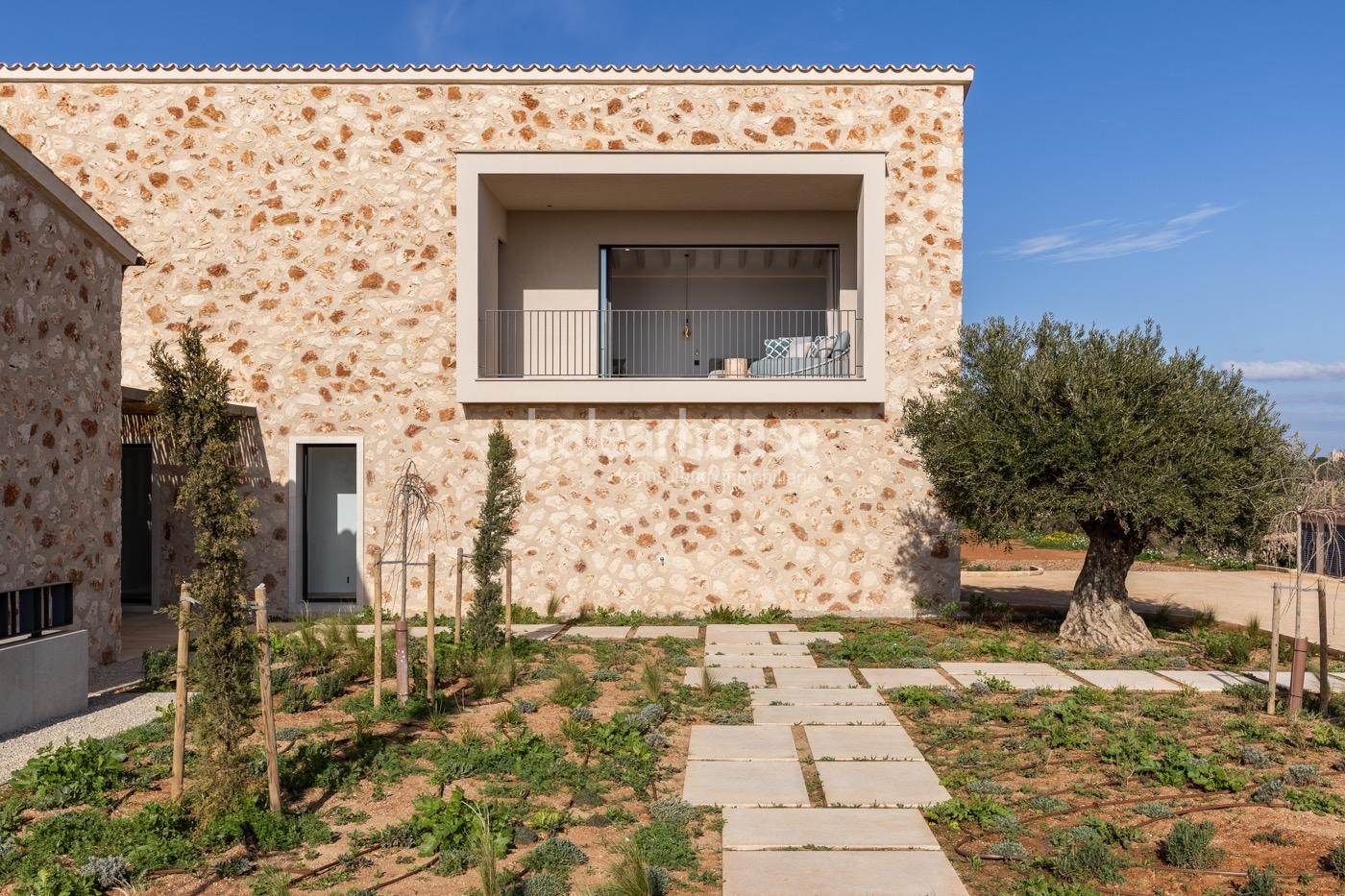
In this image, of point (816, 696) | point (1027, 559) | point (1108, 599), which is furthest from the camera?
point (1027, 559)

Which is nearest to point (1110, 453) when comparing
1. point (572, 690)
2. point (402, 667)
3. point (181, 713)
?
point (572, 690)

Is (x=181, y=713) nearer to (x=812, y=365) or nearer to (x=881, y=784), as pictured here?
(x=881, y=784)

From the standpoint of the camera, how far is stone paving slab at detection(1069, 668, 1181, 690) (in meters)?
7.78

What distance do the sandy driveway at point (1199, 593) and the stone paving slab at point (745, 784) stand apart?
745 centimetres

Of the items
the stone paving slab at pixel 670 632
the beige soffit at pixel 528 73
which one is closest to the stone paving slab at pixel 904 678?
the stone paving slab at pixel 670 632

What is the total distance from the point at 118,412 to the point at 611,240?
6.92 meters

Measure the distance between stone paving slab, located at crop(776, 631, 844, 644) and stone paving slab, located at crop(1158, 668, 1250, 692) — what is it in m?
3.11

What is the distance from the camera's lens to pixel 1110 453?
8.70 m

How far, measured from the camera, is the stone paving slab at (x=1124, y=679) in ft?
25.5

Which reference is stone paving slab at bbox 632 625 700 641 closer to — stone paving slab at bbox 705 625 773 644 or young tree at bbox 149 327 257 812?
stone paving slab at bbox 705 625 773 644

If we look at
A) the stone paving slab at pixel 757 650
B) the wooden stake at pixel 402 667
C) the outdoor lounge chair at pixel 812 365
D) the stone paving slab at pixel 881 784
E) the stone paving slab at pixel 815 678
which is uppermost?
the outdoor lounge chair at pixel 812 365

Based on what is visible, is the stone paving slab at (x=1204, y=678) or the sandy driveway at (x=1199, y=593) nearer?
the stone paving slab at (x=1204, y=678)

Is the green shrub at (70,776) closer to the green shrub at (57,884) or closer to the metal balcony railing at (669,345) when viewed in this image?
the green shrub at (57,884)

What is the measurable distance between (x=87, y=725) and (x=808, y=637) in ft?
21.9
